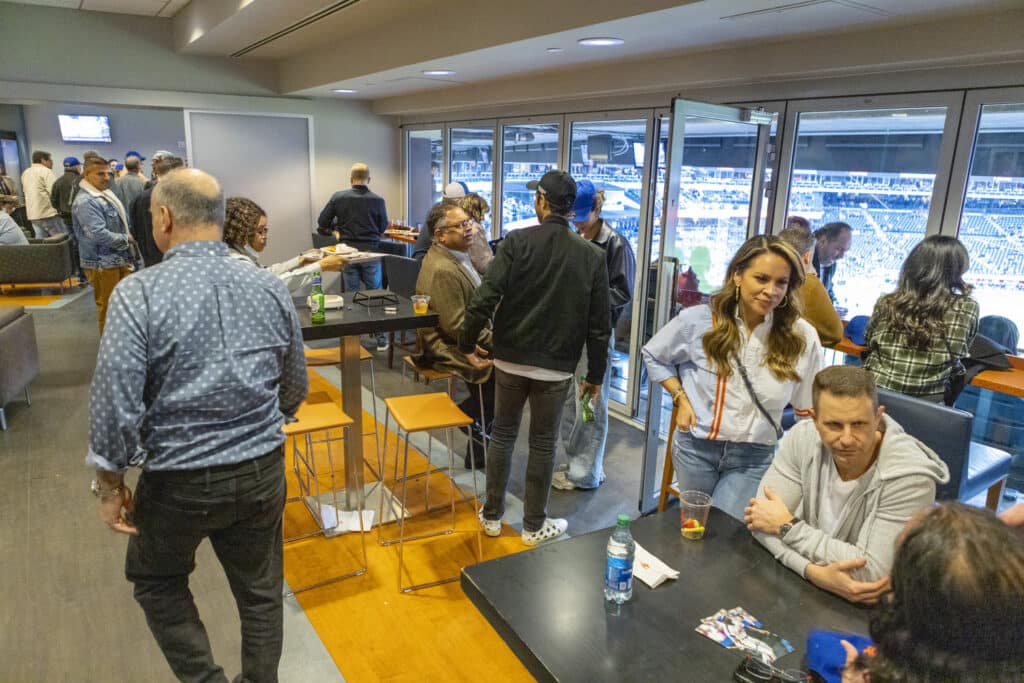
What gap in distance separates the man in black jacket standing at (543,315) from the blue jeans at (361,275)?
3.33 metres

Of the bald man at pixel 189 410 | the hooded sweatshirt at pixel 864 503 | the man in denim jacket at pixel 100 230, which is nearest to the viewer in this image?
the hooded sweatshirt at pixel 864 503

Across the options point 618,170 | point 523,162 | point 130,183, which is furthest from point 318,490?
point 130,183

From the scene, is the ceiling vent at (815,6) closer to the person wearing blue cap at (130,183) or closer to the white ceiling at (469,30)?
the white ceiling at (469,30)

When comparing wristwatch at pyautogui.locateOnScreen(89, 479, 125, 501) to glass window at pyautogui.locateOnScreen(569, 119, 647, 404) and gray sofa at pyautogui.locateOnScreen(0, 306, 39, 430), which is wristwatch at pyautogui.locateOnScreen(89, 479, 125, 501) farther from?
glass window at pyautogui.locateOnScreen(569, 119, 647, 404)

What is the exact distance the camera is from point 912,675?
0.85 metres

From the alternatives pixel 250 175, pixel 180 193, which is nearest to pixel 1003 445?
pixel 180 193

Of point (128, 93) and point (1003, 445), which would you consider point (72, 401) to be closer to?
point (128, 93)

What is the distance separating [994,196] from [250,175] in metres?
6.76

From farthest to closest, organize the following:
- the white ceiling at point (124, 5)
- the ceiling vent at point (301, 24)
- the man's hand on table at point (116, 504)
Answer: the white ceiling at point (124, 5), the ceiling vent at point (301, 24), the man's hand on table at point (116, 504)

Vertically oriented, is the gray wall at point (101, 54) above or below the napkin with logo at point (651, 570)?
above

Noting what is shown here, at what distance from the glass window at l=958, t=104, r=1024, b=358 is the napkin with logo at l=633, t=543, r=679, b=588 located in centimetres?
257

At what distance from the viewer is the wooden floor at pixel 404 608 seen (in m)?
2.24

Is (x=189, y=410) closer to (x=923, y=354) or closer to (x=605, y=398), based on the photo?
(x=605, y=398)

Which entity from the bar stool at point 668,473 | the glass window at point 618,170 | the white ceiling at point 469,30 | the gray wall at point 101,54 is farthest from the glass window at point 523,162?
the bar stool at point 668,473
